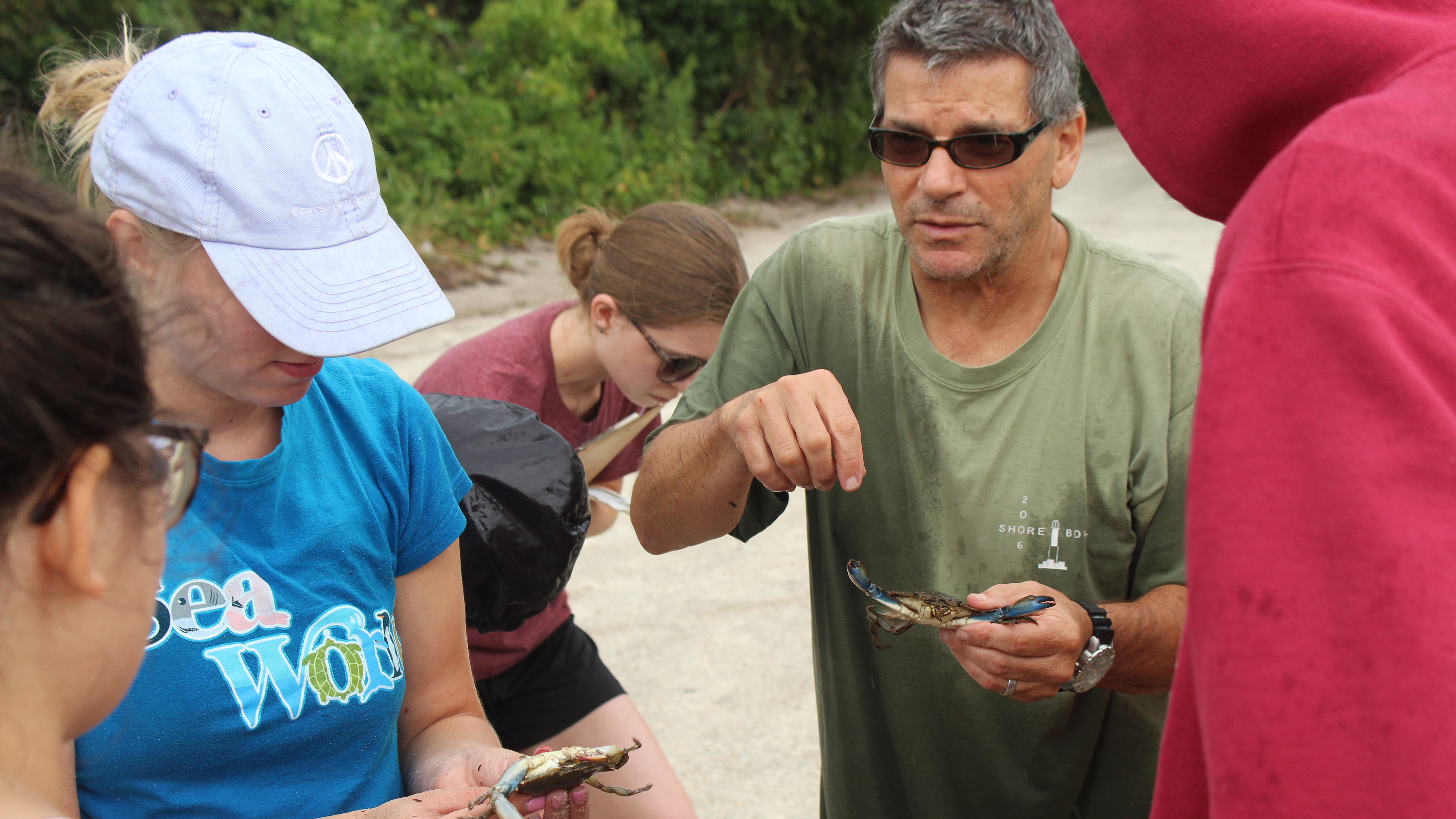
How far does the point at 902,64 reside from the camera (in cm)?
224

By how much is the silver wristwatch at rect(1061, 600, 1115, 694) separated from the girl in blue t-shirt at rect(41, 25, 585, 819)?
3.08ft

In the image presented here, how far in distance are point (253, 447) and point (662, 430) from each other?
870mm

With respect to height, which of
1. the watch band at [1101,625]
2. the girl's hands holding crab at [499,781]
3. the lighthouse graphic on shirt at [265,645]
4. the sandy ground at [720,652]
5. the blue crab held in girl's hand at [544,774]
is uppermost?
the lighthouse graphic on shirt at [265,645]

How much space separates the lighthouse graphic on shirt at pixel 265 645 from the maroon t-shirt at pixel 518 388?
1.09m

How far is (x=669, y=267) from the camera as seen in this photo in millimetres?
3119

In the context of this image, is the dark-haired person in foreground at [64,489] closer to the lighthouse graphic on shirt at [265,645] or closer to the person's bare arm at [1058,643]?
the lighthouse graphic on shirt at [265,645]

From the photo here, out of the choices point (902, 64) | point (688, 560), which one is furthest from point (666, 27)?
point (902, 64)

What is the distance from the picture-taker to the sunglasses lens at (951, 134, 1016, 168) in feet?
7.18

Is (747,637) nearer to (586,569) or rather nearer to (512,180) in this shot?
(586,569)

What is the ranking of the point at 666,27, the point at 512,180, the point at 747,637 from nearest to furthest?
the point at 747,637 → the point at 512,180 → the point at 666,27

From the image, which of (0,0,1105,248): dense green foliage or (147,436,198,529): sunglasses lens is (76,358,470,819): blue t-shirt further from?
(0,0,1105,248): dense green foliage

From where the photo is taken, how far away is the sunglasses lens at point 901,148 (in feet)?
7.34

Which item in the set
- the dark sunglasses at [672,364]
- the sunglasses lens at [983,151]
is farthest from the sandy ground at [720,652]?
the sunglasses lens at [983,151]

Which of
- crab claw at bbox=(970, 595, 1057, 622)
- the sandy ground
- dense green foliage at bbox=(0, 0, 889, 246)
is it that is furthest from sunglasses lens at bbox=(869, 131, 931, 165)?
dense green foliage at bbox=(0, 0, 889, 246)
